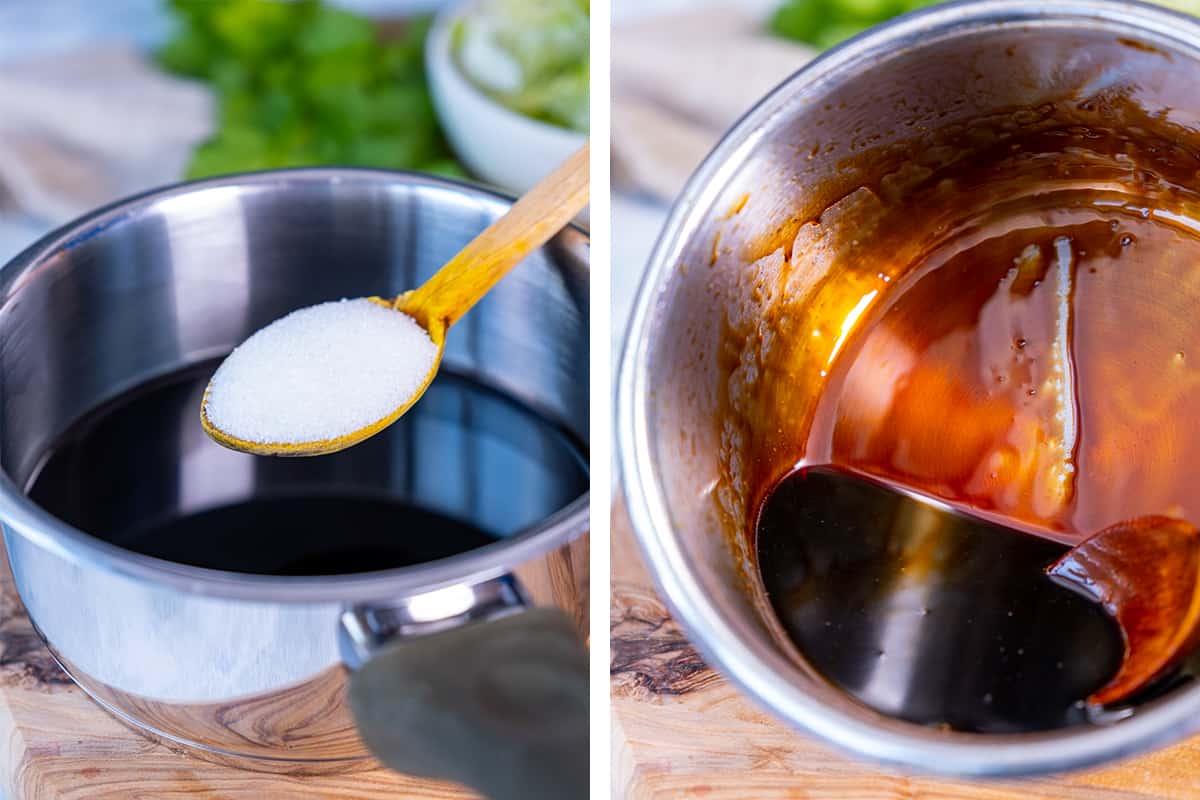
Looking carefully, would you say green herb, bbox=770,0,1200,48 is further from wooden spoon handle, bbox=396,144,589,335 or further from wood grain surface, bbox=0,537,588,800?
wood grain surface, bbox=0,537,588,800

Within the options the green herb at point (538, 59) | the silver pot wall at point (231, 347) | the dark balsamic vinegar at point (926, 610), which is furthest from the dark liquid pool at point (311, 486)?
the green herb at point (538, 59)

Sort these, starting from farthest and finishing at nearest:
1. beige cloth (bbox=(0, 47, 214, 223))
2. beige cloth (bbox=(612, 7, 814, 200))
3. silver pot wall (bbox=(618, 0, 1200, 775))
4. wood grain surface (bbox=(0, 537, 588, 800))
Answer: beige cloth (bbox=(0, 47, 214, 223)), beige cloth (bbox=(612, 7, 814, 200)), wood grain surface (bbox=(0, 537, 588, 800)), silver pot wall (bbox=(618, 0, 1200, 775))

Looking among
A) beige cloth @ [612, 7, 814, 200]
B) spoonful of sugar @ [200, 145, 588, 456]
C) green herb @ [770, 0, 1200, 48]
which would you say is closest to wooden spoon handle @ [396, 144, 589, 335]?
spoonful of sugar @ [200, 145, 588, 456]

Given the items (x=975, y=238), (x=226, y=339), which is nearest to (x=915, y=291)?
(x=975, y=238)

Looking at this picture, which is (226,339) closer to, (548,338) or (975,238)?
(548,338)

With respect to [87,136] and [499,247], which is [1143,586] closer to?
[499,247]

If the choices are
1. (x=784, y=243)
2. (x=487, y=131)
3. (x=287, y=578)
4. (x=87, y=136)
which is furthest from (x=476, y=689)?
(x=87, y=136)
